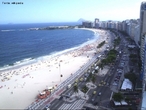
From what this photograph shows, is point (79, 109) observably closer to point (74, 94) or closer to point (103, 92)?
point (74, 94)

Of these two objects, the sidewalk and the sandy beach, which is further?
the sandy beach

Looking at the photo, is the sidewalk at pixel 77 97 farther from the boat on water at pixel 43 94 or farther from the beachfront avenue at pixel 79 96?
the boat on water at pixel 43 94

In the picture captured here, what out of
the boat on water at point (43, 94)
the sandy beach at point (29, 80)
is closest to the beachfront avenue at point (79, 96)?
the boat on water at point (43, 94)

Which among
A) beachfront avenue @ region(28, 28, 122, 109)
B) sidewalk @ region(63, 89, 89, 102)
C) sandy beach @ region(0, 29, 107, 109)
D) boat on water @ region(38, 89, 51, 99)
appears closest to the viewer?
beachfront avenue @ region(28, 28, 122, 109)

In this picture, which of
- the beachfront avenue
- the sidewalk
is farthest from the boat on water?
the sidewalk

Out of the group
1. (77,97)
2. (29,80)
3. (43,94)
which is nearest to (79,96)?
(77,97)

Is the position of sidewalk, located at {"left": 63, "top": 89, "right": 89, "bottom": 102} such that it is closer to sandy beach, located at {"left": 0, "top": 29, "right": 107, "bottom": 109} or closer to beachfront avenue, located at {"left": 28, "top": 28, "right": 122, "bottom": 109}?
beachfront avenue, located at {"left": 28, "top": 28, "right": 122, "bottom": 109}

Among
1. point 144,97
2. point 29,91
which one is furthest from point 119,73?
point 29,91

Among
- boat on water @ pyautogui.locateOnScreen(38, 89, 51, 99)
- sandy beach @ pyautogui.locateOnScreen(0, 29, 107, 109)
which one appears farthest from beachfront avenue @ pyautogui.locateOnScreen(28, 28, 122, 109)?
sandy beach @ pyautogui.locateOnScreen(0, 29, 107, 109)

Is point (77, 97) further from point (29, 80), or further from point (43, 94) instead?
point (29, 80)

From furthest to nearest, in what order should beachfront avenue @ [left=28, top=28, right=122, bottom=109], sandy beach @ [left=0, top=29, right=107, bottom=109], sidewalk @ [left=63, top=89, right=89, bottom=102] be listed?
sandy beach @ [left=0, top=29, right=107, bottom=109]
sidewalk @ [left=63, top=89, right=89, bottom=102]
beachfront avenue @ [left=28, top=28, right=122, bottom=109]

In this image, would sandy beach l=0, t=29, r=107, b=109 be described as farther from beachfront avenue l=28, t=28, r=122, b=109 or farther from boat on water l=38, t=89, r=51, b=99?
beachfront avenue l=28, t=28, r=122, b=109

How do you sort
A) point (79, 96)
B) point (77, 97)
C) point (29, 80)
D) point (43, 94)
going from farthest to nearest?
point (29, 80), point (43, 94), point (79, 96), point (77, 97)
